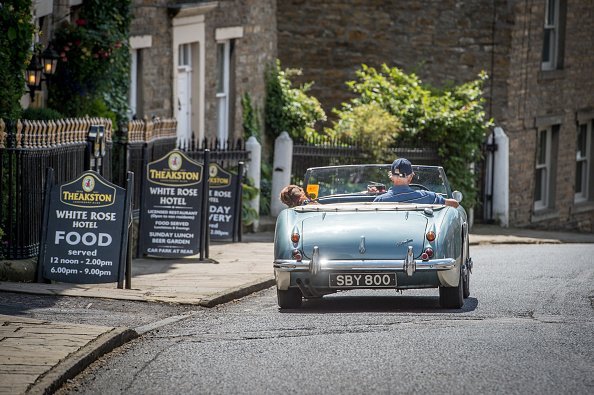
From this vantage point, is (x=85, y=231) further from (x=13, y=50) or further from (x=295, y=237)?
(x=13, y=50)

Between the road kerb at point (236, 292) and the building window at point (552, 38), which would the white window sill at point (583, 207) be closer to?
the building window at point (552, 38)

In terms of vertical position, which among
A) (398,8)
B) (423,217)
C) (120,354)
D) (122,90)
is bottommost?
(120,354)

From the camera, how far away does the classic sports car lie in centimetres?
1138

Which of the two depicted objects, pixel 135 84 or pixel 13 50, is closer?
pixel 13 50

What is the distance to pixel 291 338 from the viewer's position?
9898 mm

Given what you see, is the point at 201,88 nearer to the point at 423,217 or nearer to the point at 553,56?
the point at 553,56

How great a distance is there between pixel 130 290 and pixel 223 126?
1267cm

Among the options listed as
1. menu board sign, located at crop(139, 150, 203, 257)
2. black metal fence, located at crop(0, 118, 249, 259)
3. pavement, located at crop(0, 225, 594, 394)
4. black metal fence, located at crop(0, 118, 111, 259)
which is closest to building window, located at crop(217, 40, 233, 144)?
pavement, located at crop(0, 225, 594, 394)

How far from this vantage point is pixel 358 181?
524 inches

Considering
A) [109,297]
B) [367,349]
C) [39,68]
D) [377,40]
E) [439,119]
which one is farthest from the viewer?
[377,40]

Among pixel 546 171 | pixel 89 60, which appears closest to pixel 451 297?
pixel 89 60

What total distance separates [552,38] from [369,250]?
755 inches

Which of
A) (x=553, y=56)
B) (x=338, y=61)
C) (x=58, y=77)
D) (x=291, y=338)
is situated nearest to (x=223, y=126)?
(x=338, y=61)

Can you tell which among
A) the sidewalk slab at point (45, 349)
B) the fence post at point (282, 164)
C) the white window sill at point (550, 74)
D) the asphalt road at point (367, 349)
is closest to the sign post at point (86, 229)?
the asphalt road at point (367, 349)
